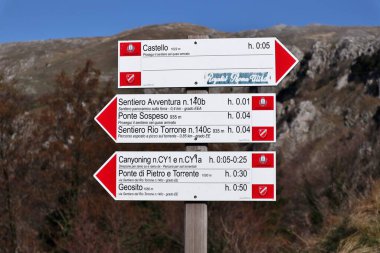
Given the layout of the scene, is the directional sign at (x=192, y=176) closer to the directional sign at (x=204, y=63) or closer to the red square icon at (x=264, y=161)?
the red square icon at (x=264, y=161)

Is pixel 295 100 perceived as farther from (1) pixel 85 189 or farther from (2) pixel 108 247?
(2) pixel 108 247

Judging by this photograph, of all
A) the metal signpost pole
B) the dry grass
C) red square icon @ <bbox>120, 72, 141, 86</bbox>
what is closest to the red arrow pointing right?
the metal signpost pole

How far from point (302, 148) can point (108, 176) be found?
63.7m

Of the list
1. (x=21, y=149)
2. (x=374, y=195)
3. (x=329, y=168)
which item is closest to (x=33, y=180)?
(x=21, y=149)

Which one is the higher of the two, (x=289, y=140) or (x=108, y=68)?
(x=108, y=68)

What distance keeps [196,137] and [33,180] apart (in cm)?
3056

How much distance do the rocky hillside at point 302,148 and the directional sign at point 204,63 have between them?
484mm

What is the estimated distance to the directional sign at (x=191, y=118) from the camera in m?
4.37

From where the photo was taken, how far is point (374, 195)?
6.59 metres

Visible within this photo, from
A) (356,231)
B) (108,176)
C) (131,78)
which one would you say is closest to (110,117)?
(131,78)

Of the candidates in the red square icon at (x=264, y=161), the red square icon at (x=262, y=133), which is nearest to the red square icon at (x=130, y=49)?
the red square icon at (x=262, y=133)

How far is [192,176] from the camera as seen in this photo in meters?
4.38

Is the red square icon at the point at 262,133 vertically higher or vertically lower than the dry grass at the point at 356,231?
higher

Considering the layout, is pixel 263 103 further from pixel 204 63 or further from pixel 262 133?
pixel 204 63
